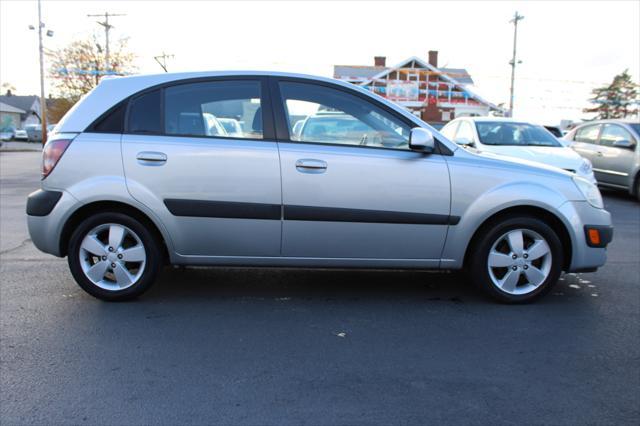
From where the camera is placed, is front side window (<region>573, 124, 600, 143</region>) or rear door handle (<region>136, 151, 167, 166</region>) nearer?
rear door handle (<region>136, 151, 167, 166</region>)

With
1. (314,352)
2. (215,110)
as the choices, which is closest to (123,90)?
(215,110)

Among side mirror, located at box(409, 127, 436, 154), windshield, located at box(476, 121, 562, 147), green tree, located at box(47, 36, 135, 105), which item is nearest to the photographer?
side mirror, located at box(409, 127, 436, 154)

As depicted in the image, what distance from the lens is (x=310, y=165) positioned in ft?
13.6

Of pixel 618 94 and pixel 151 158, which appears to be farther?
pixel 618 94

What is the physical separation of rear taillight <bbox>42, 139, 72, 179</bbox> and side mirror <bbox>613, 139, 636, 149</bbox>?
10482mm

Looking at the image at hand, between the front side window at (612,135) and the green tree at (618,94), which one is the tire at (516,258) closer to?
the front side window at (612,135)

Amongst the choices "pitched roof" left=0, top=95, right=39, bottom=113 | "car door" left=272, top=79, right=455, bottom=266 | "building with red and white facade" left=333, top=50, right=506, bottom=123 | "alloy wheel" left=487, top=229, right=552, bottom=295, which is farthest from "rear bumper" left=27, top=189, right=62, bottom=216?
"pitched roof" left=0, top=95, right=39, bottom=113

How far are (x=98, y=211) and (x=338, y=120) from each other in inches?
78.0

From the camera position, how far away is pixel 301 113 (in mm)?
4402

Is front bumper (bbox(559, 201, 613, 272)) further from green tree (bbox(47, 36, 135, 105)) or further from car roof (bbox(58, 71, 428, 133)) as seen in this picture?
green tree (bbox(47, 36, 135, 105))

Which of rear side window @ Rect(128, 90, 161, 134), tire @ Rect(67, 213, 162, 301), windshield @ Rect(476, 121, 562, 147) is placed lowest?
tire @ Rect(67, 213, 162, 301)

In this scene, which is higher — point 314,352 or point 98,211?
point 98,211

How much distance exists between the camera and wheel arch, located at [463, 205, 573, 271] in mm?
4379

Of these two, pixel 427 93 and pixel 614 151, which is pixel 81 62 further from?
pixel 614 151
